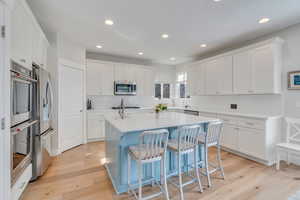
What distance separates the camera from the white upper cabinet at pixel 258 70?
2.97 m

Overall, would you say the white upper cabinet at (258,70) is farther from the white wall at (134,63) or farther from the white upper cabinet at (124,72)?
the white upper cabinet at (124,72)

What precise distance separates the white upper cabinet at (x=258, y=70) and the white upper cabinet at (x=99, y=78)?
3.60 m

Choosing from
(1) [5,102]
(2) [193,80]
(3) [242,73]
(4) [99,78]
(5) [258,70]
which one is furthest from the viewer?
(2) [193,80]

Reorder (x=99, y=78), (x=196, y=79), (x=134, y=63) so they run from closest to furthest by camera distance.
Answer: (x=99, y=78) → (x=196, y=79) → (x=134, y=63)

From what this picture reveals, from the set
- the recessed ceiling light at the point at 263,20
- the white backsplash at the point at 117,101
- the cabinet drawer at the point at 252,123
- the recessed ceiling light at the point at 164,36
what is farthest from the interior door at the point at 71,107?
the recessed ceiling light at the point at 263,20

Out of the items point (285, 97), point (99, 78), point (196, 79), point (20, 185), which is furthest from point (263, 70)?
point (20, 185)

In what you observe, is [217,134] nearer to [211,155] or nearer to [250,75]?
[211,155]

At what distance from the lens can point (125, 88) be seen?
4.93 metres

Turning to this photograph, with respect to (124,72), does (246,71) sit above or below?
below

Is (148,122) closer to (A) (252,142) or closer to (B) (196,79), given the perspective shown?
(A) (252,142)

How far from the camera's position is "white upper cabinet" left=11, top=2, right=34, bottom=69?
5.33ft

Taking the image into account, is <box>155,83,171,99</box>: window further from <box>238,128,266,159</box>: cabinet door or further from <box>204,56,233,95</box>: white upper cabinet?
<box>238,128,266,159</box>: cabinet door

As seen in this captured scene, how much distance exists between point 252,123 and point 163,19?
2766 millimetres

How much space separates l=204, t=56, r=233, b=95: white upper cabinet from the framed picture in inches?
43.8
